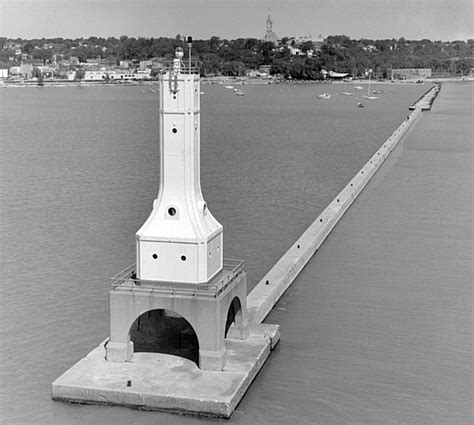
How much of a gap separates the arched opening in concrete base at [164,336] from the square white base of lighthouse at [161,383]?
1.35 ft

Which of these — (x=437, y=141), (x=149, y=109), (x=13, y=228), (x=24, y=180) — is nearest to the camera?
(x=13, y=228)

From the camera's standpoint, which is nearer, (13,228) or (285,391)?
(285,391)

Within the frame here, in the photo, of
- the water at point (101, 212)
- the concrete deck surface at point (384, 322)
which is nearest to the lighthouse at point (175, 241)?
the water at point (101, 212)

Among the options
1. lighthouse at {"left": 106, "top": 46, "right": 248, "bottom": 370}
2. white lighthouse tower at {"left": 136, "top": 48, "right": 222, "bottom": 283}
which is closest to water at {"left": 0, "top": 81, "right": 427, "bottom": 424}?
lighthouse at {"left": 106, "top": 46, "right": 248, "bottom": 370}

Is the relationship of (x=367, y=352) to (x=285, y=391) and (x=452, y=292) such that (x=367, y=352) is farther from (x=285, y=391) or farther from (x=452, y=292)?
(x=452, y=292)

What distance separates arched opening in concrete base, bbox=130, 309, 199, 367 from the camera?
67.7 feet

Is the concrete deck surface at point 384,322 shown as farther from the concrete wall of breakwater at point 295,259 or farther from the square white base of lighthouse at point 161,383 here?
the square white base of lighthouse at point 161,383

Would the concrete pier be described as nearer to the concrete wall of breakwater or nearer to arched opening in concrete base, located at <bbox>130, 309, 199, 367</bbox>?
arched opening in concrete base, located at <bbox>130, 309, 199, 367</bbox>

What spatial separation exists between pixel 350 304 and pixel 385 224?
13.0 m

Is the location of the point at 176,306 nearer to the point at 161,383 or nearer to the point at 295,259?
the point at 161,383

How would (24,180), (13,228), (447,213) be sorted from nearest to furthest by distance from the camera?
1. (13,228)
2. (447,213)
3. (24,180)

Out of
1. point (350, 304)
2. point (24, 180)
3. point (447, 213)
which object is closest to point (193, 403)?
point (350, 304)

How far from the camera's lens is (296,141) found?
7938 centimetres

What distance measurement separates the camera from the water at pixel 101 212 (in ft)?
69.2
